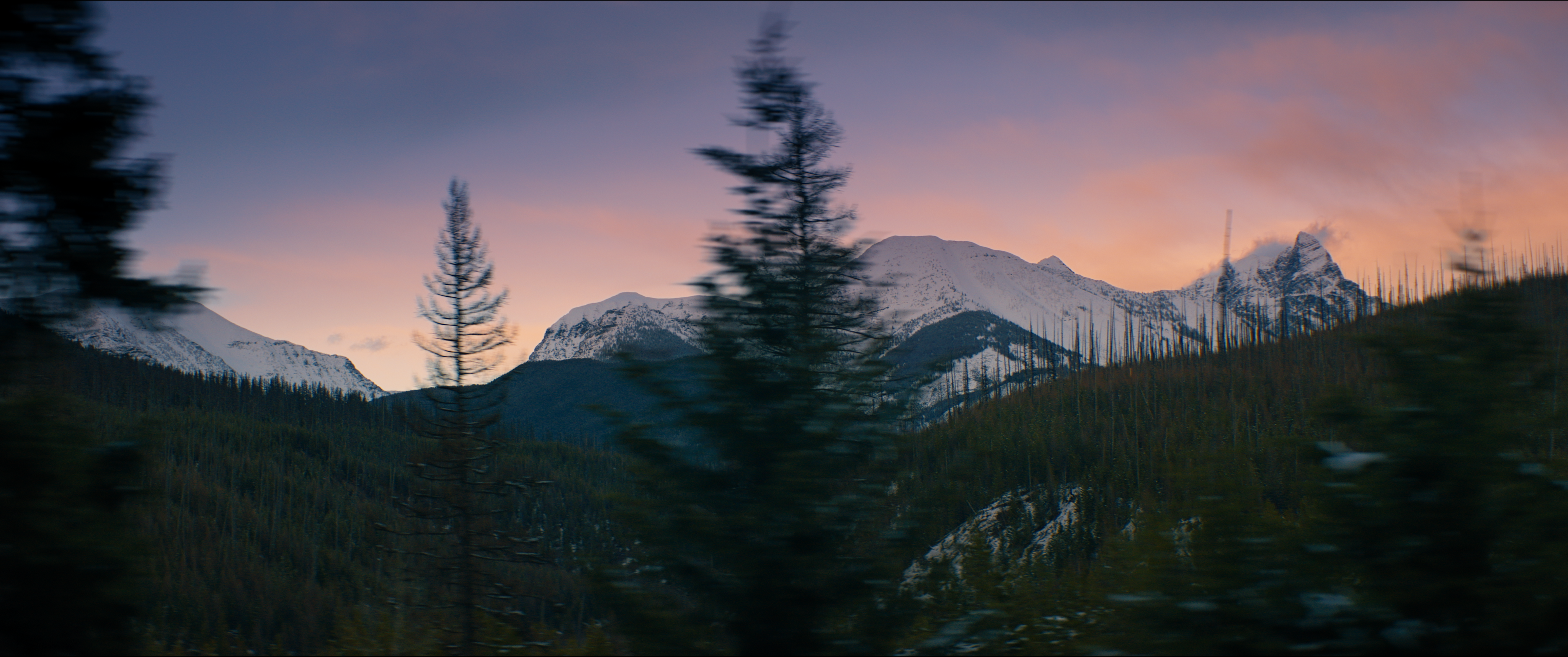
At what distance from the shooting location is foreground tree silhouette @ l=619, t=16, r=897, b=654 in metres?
6.02

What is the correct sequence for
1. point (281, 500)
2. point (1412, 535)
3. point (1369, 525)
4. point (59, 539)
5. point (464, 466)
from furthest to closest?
point (281, 500) → point (464, 466) → point (59, 539) → point (1369, 525) → point (1412, 535)

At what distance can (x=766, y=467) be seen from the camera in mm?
6230

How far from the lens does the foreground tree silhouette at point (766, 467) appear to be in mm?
6016

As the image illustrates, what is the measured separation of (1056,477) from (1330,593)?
95.2 m

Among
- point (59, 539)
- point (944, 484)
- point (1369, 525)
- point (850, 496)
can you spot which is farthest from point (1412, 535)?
point (59, 539)

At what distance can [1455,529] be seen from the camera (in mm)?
5574

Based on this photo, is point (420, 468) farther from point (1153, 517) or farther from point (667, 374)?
point (1153, 517)

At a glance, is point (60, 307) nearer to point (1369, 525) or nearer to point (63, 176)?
point (63, 176)

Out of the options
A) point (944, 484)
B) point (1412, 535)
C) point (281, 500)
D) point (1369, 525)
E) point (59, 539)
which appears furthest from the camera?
point (281, 500)

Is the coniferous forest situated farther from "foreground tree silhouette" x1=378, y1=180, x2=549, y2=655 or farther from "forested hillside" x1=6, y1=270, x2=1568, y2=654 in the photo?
"foreground tree silhouette" x1=378, y1=180, x2=549, y2=655

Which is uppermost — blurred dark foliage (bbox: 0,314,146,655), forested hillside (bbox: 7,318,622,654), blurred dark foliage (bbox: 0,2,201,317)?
blurred dark foliage (bbox: 0,2,201,317)

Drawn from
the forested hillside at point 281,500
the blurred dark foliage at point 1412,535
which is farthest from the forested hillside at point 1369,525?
the forested hillside at point 281,500

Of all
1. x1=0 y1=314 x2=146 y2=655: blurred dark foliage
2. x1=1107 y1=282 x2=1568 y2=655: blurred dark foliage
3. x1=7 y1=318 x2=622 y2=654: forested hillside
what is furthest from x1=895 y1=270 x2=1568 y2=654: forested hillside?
x1=7 y1=318 x2=622 y2=654: forested hillside

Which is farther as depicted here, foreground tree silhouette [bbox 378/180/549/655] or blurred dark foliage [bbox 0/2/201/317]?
foreground tree silhouette [bbox 378/180/549/655]
